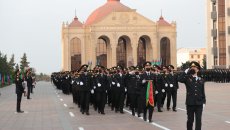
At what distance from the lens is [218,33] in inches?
2977

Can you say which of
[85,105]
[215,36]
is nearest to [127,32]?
[215,36]

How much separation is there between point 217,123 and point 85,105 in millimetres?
6693

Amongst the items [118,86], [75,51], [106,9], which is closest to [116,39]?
[75,51]

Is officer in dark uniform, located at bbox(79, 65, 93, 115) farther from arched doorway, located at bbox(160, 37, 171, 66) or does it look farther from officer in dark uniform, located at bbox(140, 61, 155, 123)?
arched doorway, located at bbox(160, 37, 171, 66)

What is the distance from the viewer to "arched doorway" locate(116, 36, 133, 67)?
10662cm

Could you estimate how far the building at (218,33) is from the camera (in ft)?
242

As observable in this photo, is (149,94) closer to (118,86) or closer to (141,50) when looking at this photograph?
(118,86)

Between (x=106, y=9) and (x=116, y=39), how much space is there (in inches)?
466

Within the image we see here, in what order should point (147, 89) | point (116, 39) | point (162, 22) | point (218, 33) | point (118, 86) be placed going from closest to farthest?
1. point (147, 89)
2. point (118, 86)
3. point (218, 33)
4. point (116, 39)
5. point (162, 22)

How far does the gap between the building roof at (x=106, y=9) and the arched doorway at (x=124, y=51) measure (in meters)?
6.14

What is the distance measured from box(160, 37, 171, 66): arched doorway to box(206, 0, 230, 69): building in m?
28.9

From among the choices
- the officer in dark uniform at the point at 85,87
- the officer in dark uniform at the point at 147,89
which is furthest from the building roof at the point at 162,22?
the officer in dark uniform at the point at 147,89

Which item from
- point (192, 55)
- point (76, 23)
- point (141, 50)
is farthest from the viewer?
point (192, 55)

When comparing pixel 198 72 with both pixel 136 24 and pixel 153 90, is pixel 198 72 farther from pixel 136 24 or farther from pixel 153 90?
pixel 136 24
